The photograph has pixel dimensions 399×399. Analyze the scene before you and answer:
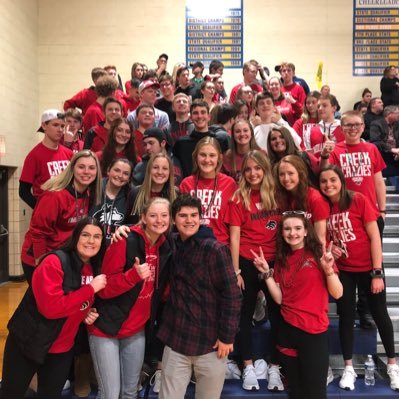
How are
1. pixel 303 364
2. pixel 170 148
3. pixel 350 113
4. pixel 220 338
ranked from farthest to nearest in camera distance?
pixel 170 148, pixel 350 113, pixel 303 364, pixel 220 338

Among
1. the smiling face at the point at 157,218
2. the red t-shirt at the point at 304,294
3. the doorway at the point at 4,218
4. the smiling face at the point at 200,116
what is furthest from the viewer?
the doorway at the point at 4,218

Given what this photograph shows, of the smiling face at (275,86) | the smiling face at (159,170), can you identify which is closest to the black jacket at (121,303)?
the smiling face at (159,170)

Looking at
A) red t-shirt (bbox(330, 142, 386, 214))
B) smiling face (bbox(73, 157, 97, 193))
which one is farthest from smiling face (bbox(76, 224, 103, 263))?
red t-shirt (bbox(330, 142, 386, 214))

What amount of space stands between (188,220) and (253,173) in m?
0.81

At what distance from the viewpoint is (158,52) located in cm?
1023

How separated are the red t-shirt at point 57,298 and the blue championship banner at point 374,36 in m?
9.31

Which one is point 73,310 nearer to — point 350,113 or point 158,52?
point 350,113

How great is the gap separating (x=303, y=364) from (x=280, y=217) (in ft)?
3.47

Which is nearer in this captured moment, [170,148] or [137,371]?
[137,371]

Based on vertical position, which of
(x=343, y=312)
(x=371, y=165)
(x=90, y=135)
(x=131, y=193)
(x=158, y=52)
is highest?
(x=158, y=52)

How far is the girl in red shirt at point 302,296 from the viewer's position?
2.91 m

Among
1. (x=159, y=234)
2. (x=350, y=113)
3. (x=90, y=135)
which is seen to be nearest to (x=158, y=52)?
(x=90, y=135)

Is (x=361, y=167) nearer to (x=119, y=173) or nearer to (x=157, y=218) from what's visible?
(x=157, y=218)

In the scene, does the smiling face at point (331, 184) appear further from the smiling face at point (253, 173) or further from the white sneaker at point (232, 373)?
the white sneaker at point (232, 373)
